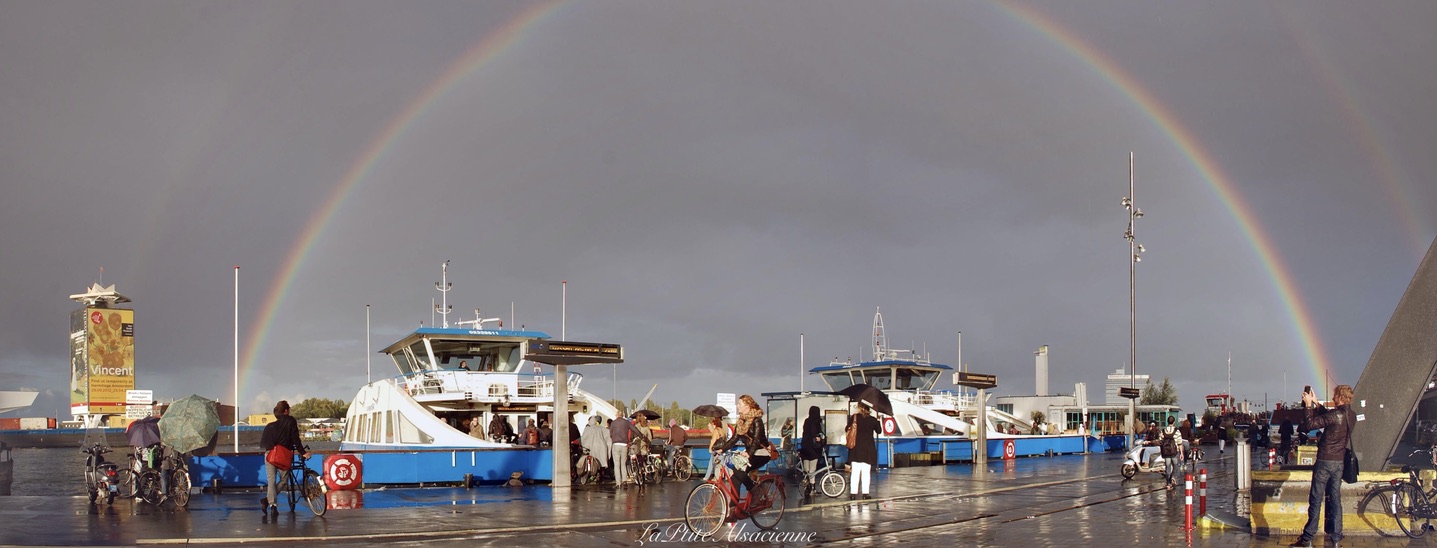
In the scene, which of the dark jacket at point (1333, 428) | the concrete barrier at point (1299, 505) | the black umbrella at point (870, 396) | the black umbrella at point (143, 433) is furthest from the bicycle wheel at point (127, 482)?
the dark jacket at point (1333, 428)

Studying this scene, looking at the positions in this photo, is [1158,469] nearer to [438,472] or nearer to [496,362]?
[438,472]

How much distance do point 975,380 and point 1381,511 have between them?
19571 mm

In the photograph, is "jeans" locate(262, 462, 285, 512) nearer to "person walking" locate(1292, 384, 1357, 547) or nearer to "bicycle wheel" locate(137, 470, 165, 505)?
"bicycle wheel" locate(137, 470, 165, 505)

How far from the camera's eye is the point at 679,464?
2688 cm

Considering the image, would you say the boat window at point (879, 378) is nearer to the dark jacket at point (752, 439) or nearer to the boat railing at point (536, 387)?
the boat railing at point (536, 387)

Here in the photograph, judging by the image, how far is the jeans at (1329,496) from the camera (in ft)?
42.2

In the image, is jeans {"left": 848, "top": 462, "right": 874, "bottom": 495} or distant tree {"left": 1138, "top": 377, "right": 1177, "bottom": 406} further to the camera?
distant tree {"left": 1138, "top": 377, "right": 1177, "bottom": 406}

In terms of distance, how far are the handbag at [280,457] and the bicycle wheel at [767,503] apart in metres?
7.02

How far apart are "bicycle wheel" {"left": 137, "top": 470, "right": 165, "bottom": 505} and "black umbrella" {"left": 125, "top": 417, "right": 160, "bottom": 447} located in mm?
782

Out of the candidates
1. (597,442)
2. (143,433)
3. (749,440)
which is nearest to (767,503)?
(749,440)

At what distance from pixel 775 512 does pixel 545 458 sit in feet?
34.6

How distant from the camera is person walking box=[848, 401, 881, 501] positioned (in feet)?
65.0

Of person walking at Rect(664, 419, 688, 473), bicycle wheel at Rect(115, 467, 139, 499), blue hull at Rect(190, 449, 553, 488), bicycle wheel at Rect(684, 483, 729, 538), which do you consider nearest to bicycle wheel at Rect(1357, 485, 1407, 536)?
bicycle wheel at Rect(684, 483, 729, 538)

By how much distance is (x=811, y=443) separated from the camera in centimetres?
2114
